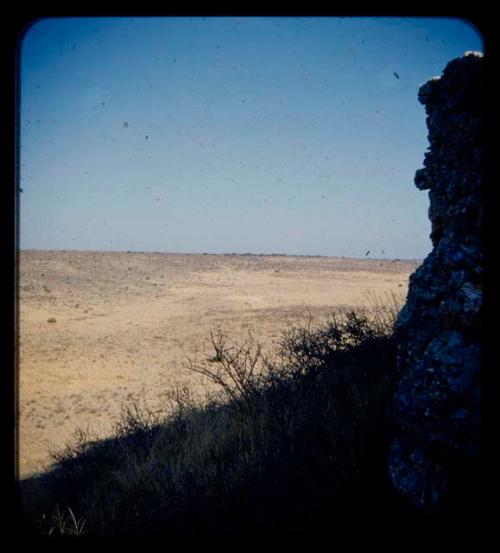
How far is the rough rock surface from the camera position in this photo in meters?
2.01

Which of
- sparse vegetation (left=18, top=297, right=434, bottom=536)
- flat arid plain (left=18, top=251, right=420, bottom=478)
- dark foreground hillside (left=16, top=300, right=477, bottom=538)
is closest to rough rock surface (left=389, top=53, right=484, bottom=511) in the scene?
dark foreground hillside (left=16, top=300, right=477, bottom=538)

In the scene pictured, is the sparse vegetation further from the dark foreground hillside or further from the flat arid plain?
the flat arid plain

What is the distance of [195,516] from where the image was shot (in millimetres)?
2455

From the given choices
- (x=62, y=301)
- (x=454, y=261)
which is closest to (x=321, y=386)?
(x=454, y=261)

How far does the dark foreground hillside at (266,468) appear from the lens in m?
2.21

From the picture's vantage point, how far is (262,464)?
2.86 m

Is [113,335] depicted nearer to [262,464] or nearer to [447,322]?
[262,464]

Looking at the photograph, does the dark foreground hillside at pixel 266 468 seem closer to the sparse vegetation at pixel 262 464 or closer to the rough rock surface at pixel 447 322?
the sparse vegetation at pixel 262 464

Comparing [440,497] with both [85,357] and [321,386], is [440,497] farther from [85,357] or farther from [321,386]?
[85,357]

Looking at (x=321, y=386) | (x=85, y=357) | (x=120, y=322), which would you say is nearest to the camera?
(x=321, y=386)

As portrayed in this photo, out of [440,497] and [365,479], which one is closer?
[440,497]
